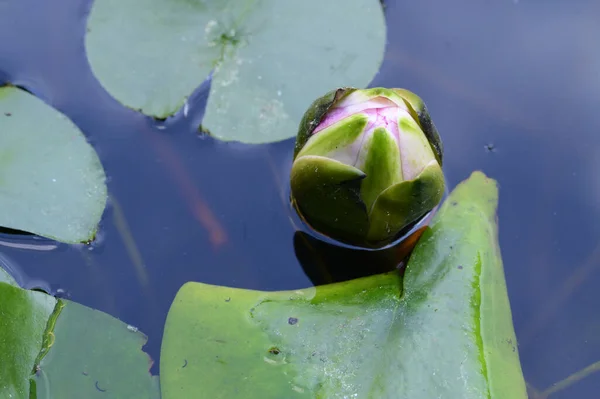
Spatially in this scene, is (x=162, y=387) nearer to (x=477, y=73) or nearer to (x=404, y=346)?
(x=404, y=346)

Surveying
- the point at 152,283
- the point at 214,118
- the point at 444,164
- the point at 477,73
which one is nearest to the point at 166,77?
the point at 214,118

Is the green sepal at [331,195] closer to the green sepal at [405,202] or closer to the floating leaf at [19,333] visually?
the green sepal at [405,202]

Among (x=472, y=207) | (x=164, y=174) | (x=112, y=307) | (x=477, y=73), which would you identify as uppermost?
(x=477, y=73)

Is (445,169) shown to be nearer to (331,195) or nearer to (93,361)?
(331,195)

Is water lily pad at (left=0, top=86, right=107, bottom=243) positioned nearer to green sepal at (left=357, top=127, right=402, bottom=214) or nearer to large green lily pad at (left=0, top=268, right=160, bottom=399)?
large green lily pad at (left=0, top=268, right=160, bottom=399)

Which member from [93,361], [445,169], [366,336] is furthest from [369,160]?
[93,361]

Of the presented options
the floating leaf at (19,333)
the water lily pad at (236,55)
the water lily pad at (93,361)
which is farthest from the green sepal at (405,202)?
the floating leaf at (19,333)
